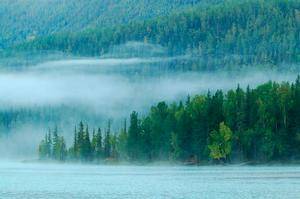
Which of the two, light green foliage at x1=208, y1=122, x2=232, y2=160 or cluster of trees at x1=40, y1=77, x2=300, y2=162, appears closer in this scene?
cluster of trees at x1=40, y1=77, x2=300, y2=162

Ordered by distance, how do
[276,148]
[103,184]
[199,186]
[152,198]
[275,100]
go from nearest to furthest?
[152,198]
[199,186]
[103,184]
[276,148]
[275,100]

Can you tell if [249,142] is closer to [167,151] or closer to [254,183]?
[167,151]

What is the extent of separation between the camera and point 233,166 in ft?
570

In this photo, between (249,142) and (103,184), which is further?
(249,142)

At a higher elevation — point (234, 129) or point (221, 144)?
point (234, 129)

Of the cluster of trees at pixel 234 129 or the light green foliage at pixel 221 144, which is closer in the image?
the cluster of trees at pixel 234 129

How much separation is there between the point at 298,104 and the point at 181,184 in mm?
74348

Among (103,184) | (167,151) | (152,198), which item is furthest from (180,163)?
(152,198)

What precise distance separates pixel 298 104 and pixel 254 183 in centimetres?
7651

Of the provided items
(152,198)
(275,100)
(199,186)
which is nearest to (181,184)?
(199,186)

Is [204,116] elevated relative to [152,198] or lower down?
elevated

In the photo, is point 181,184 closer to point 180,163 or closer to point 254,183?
point 254,183

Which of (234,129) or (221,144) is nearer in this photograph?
(221,144)

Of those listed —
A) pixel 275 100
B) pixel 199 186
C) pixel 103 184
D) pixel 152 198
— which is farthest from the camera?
pixel 275 100
